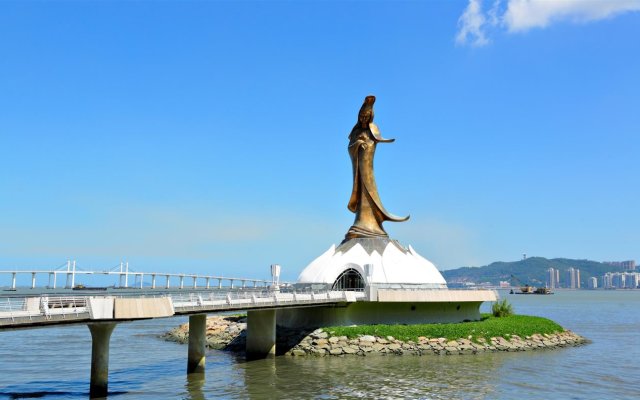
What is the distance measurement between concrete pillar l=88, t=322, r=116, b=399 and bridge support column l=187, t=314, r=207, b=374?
706 centimetres

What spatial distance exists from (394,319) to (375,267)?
4.23 m

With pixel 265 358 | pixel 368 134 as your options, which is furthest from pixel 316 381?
pixel 368 134

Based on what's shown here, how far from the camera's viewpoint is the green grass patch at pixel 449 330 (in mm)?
40906

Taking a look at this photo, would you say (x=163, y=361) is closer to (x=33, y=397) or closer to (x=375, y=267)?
(x=33, y=397)

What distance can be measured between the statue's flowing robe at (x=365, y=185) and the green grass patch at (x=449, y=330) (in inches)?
400

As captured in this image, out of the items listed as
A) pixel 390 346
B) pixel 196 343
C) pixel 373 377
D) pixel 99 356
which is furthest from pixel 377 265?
pixel 99 356

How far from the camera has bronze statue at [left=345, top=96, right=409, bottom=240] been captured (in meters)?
50.7

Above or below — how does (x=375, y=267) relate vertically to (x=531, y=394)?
above

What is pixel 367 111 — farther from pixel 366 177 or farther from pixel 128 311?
pixel 128 311

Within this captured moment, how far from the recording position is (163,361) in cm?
3897

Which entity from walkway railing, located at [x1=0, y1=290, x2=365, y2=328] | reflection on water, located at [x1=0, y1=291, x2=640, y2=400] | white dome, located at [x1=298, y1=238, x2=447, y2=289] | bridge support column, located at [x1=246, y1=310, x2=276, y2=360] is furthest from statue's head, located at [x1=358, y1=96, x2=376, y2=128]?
reflection on water, located at [x1=0, y1=291, x2=640, y2=400]

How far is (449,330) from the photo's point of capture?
4209 centimetres

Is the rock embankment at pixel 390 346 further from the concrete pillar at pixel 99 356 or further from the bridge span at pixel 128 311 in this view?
the concrete pillar at pixel 99 356

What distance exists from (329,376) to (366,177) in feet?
72.0
